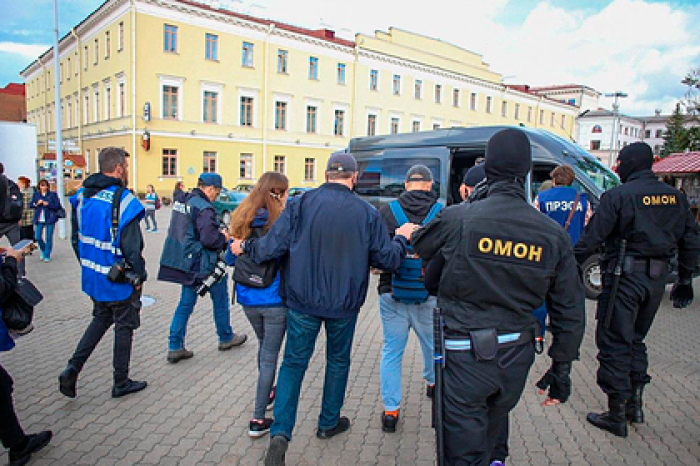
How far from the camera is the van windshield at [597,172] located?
8.05 m

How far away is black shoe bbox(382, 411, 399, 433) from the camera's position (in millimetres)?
3646

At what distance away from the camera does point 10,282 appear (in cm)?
288

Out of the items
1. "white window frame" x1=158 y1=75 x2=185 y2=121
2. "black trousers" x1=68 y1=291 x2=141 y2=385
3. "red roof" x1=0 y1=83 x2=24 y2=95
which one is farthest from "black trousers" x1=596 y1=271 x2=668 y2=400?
"red roof" x1=0 y1=83 x2=24 y2=95

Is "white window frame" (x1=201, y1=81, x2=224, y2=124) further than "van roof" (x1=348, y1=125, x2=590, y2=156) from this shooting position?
Yes

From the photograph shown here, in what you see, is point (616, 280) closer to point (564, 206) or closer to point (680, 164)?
point (564, 206)

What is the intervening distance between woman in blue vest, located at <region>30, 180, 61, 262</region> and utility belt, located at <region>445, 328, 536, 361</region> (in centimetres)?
1070

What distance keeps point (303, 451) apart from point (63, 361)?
3043 mm

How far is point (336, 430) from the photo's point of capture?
3566 mm

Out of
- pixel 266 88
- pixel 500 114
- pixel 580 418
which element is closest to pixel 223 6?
pixel 266 88

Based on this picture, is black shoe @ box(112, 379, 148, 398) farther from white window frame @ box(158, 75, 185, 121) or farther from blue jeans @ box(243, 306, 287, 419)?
white window frame @ box(158, 75, 185, 121)

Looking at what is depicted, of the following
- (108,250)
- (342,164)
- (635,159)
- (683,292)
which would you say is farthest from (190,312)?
(683,292)

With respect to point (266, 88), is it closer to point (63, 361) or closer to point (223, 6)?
point (223, 6)

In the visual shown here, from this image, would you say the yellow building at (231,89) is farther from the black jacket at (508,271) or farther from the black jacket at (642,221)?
the black jacket at (508,271)

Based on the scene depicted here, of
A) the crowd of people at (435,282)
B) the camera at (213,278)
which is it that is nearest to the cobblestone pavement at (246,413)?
the crowd of people at (435,282)
